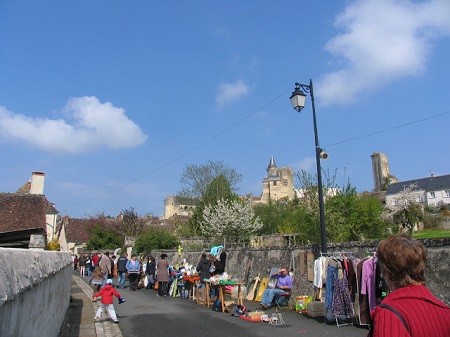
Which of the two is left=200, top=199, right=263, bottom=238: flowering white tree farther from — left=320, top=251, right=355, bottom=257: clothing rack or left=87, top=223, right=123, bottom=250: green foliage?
left=320, top=251, right=355, bottom=257: clothing rack

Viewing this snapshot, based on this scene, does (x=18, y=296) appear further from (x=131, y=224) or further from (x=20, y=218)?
(x=131, y=224)

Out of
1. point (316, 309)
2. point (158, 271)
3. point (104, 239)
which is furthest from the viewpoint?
point (104, 239)

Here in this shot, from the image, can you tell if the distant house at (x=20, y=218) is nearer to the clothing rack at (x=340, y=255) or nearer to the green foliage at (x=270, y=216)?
the clothing rack at (x=340, y=255)

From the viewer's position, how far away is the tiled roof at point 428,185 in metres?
72.0

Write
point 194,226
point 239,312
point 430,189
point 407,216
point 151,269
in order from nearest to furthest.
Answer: point 239,312 < point 151,269 < point 407,216 < point 194,226 < point 430,189

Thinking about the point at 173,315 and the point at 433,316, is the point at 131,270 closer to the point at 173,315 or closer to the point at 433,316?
the point at 173,315

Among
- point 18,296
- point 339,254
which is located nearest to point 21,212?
point 339,254

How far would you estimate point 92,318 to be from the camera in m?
10.3

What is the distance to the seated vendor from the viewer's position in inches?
469

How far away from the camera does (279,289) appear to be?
40.2 ft

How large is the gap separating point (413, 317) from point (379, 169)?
331 feet

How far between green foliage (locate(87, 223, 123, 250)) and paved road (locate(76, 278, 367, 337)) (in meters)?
34.5

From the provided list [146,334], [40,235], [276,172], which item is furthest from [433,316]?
[276,172]

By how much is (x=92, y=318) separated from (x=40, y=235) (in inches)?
290
